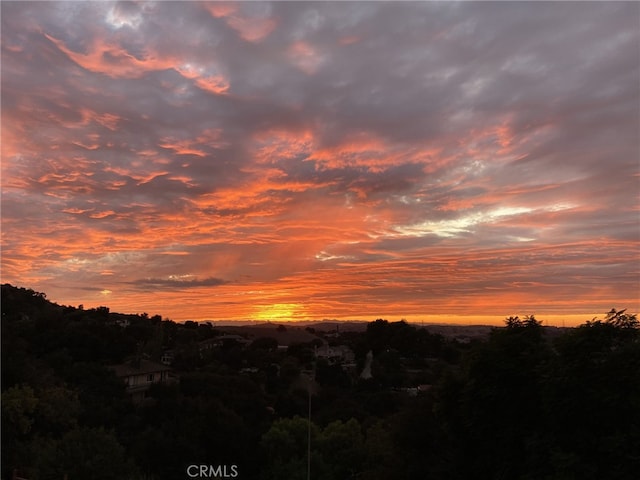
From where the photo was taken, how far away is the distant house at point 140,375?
5456 cm

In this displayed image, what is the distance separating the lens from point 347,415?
45594 mm

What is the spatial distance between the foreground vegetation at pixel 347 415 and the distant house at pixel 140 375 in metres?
3.70

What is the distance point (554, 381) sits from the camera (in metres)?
16.4

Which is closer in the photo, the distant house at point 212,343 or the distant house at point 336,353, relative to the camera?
the distant house at point 212,343

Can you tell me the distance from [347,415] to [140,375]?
25.6 metres

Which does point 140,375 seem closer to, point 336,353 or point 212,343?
point 212,343

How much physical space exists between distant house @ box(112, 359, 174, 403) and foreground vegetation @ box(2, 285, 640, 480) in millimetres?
3700

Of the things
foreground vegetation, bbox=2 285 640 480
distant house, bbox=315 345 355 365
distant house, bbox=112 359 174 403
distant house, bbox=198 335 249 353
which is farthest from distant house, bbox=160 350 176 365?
distant house, bbox=315 345 355 365

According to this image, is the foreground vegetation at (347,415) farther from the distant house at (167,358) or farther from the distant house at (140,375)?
the distant house at (167,358)

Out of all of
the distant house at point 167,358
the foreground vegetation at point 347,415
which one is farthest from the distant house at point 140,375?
the distant house at point 167,358

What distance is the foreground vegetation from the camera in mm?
15766

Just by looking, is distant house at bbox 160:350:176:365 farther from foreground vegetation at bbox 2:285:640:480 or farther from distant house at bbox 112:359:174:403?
distant house at bbox 112:359:174:403

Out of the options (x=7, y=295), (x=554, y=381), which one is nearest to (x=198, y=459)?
(x=554, y=381)

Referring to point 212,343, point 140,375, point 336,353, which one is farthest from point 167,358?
point 336,353
